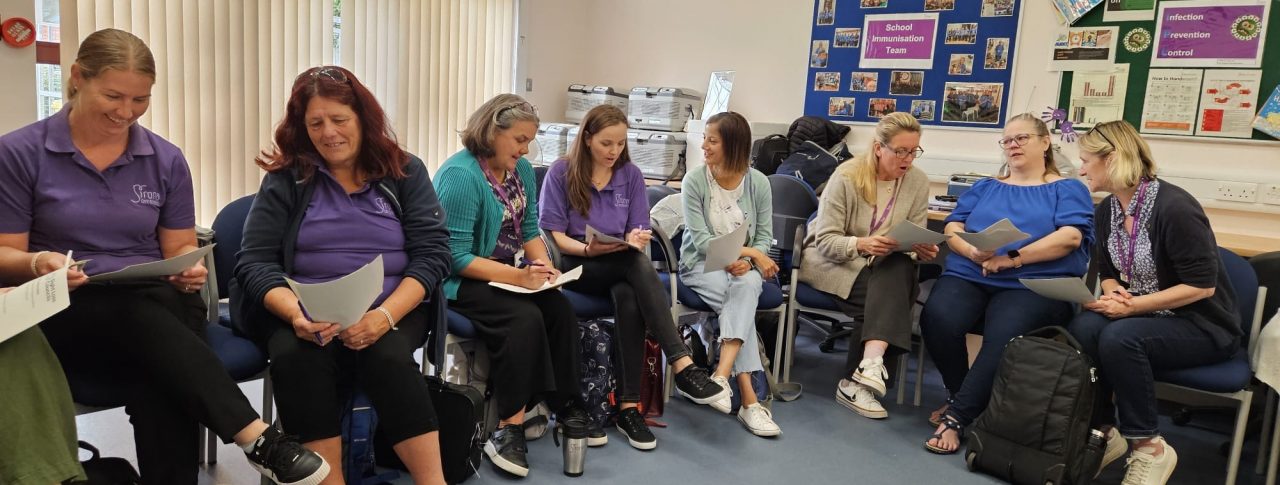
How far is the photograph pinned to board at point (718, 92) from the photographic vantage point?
502 cm

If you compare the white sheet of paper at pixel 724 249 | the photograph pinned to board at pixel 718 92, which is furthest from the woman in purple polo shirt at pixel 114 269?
the photograph pinned to board at pixel 718 92

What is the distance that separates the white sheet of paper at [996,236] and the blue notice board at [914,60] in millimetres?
1917

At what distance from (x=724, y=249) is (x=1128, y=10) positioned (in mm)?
2649

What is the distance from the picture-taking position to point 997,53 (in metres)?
4.31

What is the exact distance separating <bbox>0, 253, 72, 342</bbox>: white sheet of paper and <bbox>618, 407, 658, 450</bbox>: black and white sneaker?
1527 mm

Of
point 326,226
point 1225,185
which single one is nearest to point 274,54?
point 326,226

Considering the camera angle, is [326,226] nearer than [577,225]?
Yes

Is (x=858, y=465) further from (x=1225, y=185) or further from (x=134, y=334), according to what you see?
(x=1225, y=185)

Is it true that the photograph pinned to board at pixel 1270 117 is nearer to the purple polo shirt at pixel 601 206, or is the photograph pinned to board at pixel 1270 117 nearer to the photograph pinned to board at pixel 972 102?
the photograph pinned to board at pixel 972 102

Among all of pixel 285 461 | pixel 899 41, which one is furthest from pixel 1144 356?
pixel 899 41

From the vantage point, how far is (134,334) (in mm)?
1690

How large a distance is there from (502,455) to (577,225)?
0.85 meters

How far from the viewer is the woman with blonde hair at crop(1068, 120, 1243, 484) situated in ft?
7.64

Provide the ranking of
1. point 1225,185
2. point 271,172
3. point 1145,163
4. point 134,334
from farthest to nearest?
1. point 1225,185
2. point 1145,163
3. point 271,172
4. point 134,334
